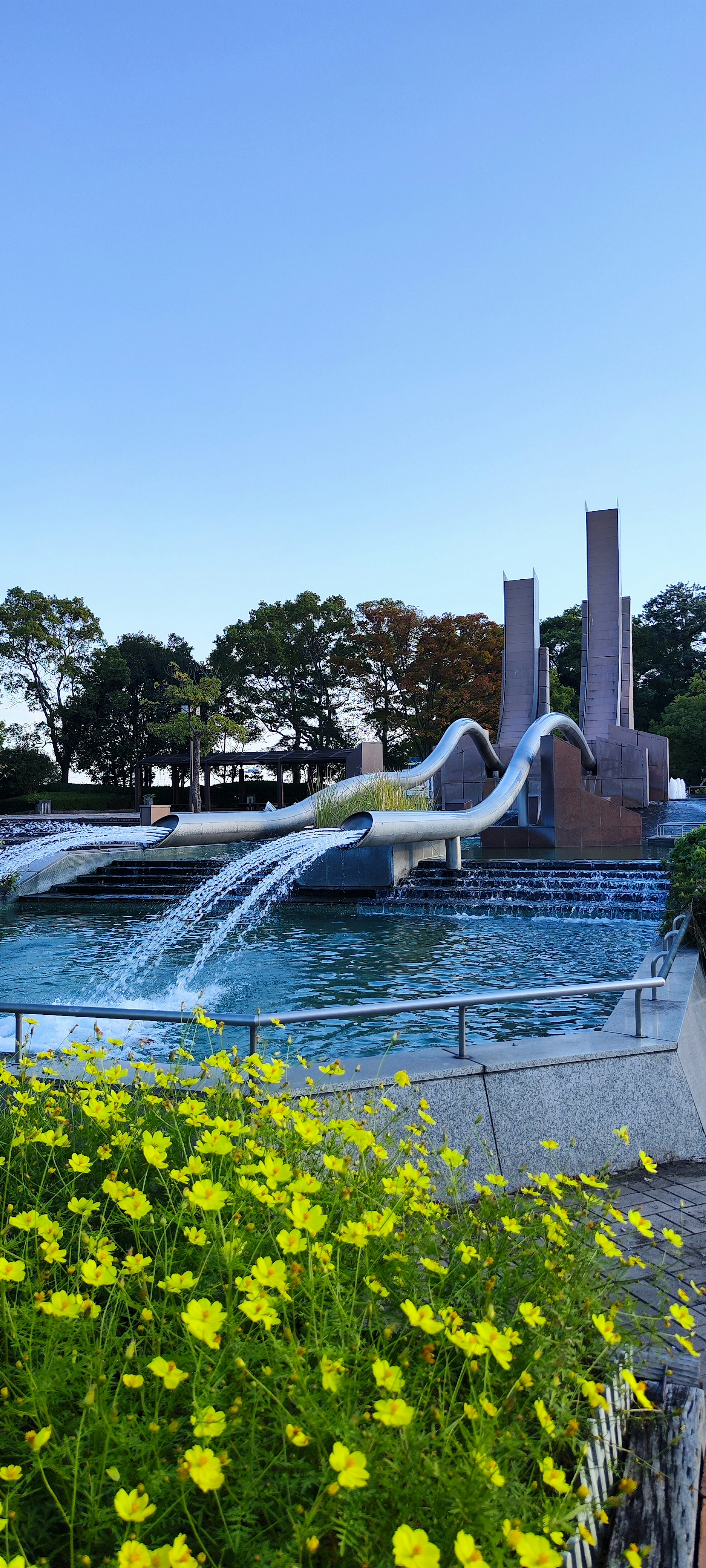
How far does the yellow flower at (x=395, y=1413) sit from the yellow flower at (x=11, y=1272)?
676mm

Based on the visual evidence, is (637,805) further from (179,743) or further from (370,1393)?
(370,1393)

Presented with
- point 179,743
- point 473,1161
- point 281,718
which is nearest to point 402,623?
point 281,718

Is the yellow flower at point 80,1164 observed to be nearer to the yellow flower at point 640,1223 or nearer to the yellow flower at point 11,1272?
the yellow flower at point 11,1272

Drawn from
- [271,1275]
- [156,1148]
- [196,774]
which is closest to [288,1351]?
[271,1275]

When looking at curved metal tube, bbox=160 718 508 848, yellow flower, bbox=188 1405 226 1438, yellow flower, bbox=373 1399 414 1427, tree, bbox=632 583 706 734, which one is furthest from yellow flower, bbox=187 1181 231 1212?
tree, bbox=632 583 706 734

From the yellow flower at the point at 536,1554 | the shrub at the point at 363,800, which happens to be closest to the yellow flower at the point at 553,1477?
the yellow flower at the point at 536,1554

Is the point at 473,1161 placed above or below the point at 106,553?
below

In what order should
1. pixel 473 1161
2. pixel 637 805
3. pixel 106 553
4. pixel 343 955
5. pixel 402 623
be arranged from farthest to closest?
pixel 402 623, pixel 637 805, pixel 106 553, pixel 343 955, pixel 473 1161

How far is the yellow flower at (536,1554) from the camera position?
50.9 inches

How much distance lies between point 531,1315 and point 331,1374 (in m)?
0.45

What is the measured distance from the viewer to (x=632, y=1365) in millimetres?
2002

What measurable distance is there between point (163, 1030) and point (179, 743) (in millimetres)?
34596

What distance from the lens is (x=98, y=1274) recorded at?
1.83 metres

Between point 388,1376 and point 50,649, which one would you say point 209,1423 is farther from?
point 50,649
